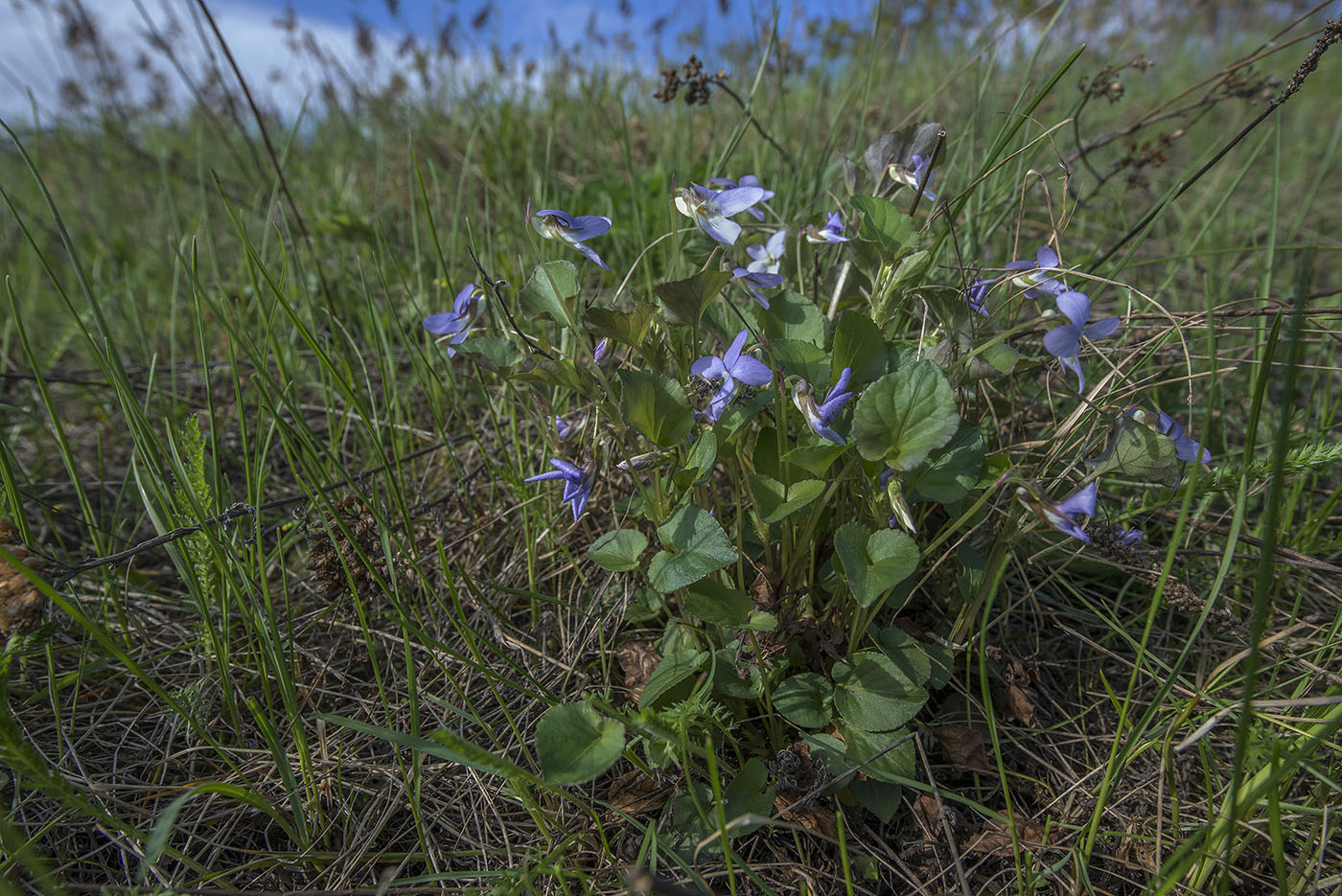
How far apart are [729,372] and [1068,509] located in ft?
1.51

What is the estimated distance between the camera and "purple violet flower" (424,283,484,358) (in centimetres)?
123

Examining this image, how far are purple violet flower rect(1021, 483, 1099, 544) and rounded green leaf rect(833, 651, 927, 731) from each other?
1.02 ft

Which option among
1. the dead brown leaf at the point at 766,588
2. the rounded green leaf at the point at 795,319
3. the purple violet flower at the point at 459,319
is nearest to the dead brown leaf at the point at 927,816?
the dead brown leaf at the point at 766,588

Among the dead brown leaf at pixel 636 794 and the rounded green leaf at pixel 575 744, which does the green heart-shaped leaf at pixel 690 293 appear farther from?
the dead brown leaf at pixel 636 794

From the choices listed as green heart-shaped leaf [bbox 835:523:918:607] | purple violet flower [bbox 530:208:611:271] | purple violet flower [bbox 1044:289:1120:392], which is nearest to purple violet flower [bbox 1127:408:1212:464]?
purple violet flower [bbox 1044:289:1120:392]

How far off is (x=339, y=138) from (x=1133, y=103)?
186 inches

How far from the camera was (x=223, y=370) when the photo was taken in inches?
91.3

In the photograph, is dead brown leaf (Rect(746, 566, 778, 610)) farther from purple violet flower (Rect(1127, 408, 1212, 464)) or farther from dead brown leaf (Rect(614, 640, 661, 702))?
purple violet flower (Rect(1127, 408, 1212, 464))

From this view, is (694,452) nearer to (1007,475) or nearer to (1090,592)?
(1007,475)

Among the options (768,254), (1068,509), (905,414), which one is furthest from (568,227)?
(1068,509)

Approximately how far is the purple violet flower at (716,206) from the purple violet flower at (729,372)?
0.57 ft

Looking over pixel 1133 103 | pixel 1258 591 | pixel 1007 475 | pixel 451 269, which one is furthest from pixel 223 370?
pixel 1133 103

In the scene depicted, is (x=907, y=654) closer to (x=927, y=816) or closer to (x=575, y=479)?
(x=927, y=816)

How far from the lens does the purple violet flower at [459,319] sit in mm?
1231
